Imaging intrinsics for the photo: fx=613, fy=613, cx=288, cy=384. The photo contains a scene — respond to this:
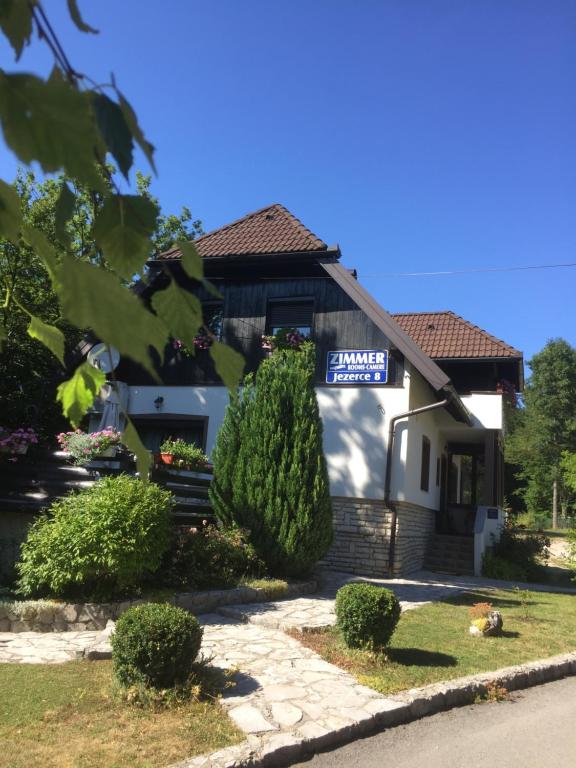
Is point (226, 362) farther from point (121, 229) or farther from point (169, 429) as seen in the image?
point (169, 429)

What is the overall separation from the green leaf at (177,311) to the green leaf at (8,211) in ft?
0.94

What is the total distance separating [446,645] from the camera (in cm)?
728

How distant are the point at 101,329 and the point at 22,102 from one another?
1.18 feet

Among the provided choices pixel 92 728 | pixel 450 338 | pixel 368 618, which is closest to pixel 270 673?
pixel 368 618

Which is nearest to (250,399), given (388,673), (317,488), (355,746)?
(317,488)

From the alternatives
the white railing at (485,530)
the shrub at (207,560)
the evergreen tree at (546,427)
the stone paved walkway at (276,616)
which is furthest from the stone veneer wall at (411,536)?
the evergreen tree at (546,427)

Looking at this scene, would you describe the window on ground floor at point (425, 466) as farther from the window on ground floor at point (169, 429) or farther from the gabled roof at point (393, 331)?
the window on ground floor at point (169, 429)

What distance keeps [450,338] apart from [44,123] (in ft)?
59.1

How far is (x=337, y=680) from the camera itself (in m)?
5.66

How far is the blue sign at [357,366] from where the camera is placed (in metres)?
13.4

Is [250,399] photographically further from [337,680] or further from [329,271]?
[337,680]

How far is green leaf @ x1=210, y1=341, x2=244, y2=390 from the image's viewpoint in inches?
45.4

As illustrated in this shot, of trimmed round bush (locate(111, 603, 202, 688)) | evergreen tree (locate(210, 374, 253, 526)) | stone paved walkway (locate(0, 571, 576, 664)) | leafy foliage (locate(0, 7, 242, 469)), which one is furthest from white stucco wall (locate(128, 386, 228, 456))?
leafy foliage (locate(0, 7, 242, 469))

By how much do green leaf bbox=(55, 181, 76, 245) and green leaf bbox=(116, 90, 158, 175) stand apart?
36 cm
